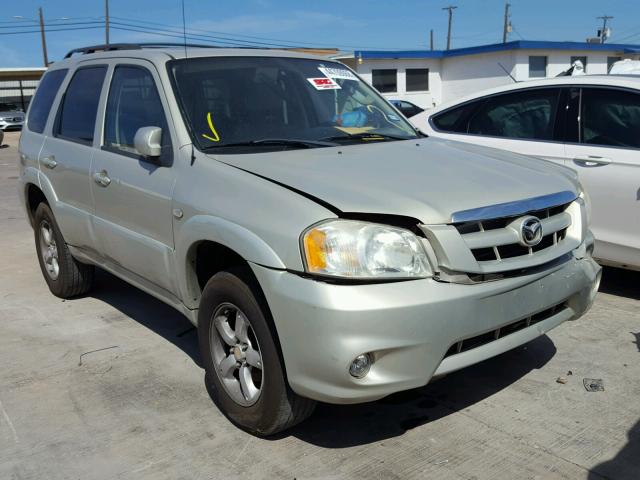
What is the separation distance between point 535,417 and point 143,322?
9.61ft

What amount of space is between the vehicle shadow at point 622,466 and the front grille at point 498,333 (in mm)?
675

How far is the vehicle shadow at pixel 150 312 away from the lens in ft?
15.3

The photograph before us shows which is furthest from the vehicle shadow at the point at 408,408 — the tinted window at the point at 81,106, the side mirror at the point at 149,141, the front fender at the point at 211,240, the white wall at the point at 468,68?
the white wall at the point at 468,68

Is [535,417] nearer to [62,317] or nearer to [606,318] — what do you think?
[606,318]

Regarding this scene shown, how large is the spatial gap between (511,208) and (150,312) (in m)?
3.22

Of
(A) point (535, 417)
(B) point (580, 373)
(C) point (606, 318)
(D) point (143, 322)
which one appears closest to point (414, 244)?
(A) point (535, 417)

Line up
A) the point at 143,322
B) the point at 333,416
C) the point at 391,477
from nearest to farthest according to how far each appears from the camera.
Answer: the point at 391,477, the point at 333,416, the point at 143,322

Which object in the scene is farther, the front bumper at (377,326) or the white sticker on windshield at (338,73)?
the white sticker on windshield at (338,73)

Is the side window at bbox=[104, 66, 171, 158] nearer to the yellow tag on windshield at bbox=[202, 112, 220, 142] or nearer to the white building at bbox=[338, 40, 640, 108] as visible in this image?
the yellow tag on windshield at bbox=[202, 112, 220, 142]

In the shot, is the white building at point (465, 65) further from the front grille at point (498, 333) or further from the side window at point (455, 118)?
the front grille at point (498, 333)

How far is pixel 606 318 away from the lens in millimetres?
4750

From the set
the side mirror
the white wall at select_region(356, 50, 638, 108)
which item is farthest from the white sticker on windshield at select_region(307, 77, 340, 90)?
the white wall at select_region(356, 50, 638, 108)

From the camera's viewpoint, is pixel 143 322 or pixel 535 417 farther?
pixel 143 322

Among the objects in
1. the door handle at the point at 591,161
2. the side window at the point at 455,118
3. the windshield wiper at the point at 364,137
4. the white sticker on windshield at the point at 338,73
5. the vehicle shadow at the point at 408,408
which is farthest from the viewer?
the side window at the point at 455,118
